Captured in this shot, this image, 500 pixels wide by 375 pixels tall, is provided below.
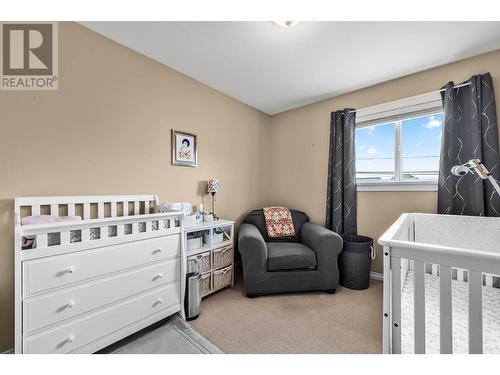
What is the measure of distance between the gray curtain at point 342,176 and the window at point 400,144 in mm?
158

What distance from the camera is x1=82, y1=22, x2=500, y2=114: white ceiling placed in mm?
1524

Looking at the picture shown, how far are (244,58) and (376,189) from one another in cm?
200

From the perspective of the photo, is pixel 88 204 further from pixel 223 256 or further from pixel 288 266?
pixel 288 266

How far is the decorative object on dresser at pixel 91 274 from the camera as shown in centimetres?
103

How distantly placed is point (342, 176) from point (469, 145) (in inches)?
43.3

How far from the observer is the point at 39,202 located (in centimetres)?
133

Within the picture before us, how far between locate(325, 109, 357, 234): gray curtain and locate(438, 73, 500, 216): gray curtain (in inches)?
31.2

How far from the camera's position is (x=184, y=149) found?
217 cm

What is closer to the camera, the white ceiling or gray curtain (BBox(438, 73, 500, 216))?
the white ceiling

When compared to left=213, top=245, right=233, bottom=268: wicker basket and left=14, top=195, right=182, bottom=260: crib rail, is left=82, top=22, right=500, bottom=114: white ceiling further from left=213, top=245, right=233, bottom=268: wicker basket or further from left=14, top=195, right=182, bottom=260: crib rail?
left=213, top=245, right=233, bottom=268: wicker basket

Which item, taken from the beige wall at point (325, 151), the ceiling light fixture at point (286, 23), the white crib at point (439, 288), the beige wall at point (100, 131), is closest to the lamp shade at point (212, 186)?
the beige wall at point (100, 131)

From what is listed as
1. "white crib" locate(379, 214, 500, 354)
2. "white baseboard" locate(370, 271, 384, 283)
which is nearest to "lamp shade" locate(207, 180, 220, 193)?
"white crib" locate(379, 214, 500, 354)
